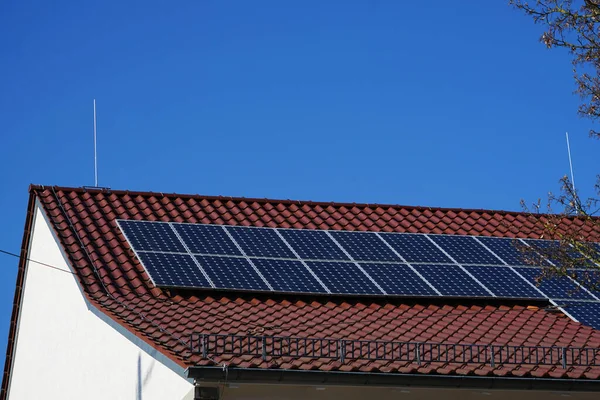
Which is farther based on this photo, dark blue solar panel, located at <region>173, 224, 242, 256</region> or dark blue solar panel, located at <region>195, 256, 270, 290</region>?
dark blue solar panel, located at <region>173, 224, 242, 256</region>

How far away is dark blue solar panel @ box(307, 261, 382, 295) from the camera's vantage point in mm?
16203

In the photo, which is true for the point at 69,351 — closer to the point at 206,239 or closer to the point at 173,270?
the point at 173,270

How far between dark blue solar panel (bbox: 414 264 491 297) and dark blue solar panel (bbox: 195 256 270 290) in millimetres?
2543

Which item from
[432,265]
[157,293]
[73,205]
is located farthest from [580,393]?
[73,205]

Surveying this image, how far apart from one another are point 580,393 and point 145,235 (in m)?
6.59

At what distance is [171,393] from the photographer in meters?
13.3

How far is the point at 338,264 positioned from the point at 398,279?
0.88 metres

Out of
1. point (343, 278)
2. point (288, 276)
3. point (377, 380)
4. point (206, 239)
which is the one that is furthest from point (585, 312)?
point (206, 239)

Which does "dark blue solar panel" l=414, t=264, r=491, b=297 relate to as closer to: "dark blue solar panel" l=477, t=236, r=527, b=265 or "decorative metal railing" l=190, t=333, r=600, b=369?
"dark blue solar panel" l=477, t=236, r=527, b=265

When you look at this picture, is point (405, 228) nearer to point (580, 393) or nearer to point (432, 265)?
point (432, 265)

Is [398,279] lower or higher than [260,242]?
lower

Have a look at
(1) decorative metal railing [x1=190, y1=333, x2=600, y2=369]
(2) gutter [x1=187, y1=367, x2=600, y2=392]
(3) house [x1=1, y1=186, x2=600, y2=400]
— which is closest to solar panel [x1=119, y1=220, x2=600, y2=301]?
(3) house [x1=1, y1=186, x2=600, y2=400]

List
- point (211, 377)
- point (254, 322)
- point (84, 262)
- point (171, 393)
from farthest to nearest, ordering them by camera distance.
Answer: point (84, 262) < point (254, 322) < point (171, 393) < point (211, 377)

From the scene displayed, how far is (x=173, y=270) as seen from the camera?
52.1 feet
